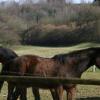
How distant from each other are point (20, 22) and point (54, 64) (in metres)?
70.8

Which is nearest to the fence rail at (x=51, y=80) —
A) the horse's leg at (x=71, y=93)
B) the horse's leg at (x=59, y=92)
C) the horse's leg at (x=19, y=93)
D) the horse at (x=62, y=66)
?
the horse at (x=62, y=66)

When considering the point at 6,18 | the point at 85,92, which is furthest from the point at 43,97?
the point at 6,18

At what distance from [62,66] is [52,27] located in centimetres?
7356

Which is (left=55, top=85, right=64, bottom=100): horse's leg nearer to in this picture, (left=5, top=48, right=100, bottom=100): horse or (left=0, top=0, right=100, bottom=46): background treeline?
(left=5, top=48, right=100, bottom=100): horse

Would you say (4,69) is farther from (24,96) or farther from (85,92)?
(85,92)

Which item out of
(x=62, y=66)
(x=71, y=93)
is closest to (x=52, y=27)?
(x=62, y=66)

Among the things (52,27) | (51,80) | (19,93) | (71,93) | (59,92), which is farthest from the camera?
(52,27)

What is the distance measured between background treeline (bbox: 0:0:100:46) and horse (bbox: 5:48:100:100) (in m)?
54.8

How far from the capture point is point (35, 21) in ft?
297

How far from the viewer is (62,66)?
7707 mm

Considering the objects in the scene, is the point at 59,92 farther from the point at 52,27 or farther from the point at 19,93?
the point at 52,27

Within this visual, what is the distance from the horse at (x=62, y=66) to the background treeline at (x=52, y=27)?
54.8 metres

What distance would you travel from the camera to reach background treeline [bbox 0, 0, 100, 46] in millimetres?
71688

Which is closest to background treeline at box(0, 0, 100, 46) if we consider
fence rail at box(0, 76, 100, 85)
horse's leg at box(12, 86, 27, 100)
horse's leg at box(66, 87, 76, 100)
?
horse's leg at box(12, 86, 27, 100)
